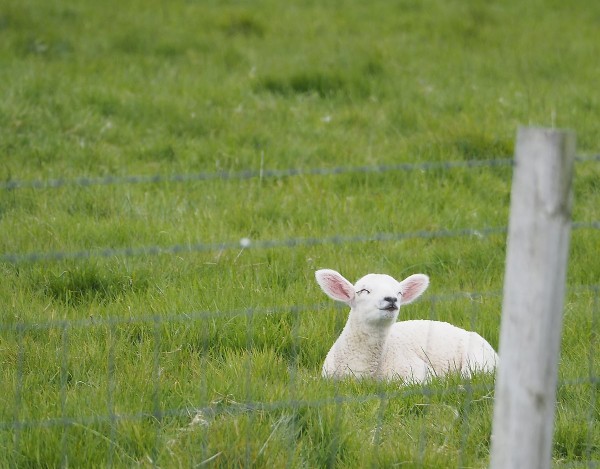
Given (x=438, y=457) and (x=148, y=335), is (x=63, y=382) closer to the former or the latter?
(x=148, y=335)

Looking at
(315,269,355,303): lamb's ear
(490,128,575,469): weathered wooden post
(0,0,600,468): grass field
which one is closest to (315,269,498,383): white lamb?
(315,269,355,303): lamb's ear

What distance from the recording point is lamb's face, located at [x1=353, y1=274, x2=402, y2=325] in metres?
4.55

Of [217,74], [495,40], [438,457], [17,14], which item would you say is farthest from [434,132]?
[17,14]

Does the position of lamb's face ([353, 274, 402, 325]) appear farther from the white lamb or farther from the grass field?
the grass field

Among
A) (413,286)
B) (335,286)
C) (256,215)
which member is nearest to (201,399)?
(335,286)

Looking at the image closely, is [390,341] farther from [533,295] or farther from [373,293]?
[533,295]

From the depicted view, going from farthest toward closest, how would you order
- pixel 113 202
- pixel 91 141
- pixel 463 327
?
pixel 91 141 → pixel 113 202 → pixel 463 327

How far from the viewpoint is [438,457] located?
3857mm

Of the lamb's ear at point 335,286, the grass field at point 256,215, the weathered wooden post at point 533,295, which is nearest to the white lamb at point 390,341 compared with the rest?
the lamb's ear at point 335,286

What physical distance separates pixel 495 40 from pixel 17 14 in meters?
4.81

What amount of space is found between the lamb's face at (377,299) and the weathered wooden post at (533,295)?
4.94ft

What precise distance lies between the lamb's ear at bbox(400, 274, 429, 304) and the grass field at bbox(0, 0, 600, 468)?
0.42m

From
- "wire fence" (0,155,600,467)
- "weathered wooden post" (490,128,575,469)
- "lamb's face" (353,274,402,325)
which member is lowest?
"wire fence" (0,155,600,467)

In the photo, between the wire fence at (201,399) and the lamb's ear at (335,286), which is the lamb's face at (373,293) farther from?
the wire fence at (201,399)
